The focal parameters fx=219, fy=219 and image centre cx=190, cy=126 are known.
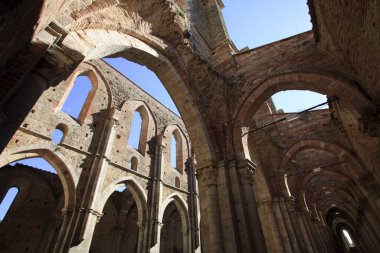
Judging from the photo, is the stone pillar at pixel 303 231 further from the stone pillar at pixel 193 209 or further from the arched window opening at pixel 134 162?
the arched window opening at pixel 134 162

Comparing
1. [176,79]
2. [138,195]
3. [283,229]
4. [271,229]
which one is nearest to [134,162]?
[138,195]

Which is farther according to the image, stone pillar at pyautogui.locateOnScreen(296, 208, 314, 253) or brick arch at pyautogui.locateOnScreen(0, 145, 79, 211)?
stone pillar at pyautogui.locateOnScreen(296, 208, 314, 253)

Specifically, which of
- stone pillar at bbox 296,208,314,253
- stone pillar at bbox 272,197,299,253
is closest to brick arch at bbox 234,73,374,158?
stone pillar at bbox 272,197,299,253

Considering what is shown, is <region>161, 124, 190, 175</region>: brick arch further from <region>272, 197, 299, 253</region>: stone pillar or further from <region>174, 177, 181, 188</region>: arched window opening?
<region>272, 197, 299, 253</region>: stone pillar

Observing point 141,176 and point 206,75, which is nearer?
point 206,75

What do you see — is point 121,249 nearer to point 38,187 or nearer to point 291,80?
point 38,187

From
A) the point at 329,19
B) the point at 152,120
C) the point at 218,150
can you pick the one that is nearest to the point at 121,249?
the point at 152,120

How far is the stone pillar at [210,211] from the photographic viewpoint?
4.54 metres

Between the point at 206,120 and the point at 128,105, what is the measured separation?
29.3ft

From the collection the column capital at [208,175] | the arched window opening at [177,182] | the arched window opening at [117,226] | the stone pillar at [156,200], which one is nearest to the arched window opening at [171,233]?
the arched window opening at [177,182]

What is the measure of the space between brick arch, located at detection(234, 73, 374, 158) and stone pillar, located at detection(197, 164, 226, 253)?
103cm

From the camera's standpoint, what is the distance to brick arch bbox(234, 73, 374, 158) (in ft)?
17.2

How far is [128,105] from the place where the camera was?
13961 mm

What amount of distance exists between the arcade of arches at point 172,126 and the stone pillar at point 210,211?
0.09ft
